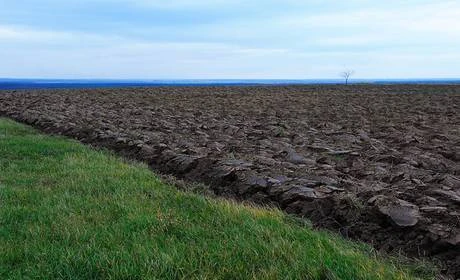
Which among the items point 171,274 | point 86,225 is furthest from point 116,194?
point 171,274

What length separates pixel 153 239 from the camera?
602 cm

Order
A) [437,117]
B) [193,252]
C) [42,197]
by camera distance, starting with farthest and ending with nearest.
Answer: [437,117] → [42,197] → [193,252]

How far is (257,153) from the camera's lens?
40.4ft

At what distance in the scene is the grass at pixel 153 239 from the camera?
16.8ft

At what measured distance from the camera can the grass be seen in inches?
201

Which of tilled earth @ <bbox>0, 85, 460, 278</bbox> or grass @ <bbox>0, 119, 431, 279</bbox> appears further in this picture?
tilled earth @ <bbox>0, 85, 460, 278</bbox>

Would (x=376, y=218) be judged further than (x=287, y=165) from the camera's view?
No

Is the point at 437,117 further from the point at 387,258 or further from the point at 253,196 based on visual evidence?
the point at 387,258

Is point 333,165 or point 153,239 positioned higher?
point 153,239

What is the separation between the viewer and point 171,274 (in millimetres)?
5066

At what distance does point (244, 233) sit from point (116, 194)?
2872mm

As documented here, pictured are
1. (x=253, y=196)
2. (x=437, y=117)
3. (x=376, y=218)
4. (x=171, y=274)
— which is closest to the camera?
(x=171, y=274)

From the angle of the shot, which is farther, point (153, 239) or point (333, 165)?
point (333, 165)

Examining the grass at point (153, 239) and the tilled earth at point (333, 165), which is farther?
the tilled earth at point (333, 165)
